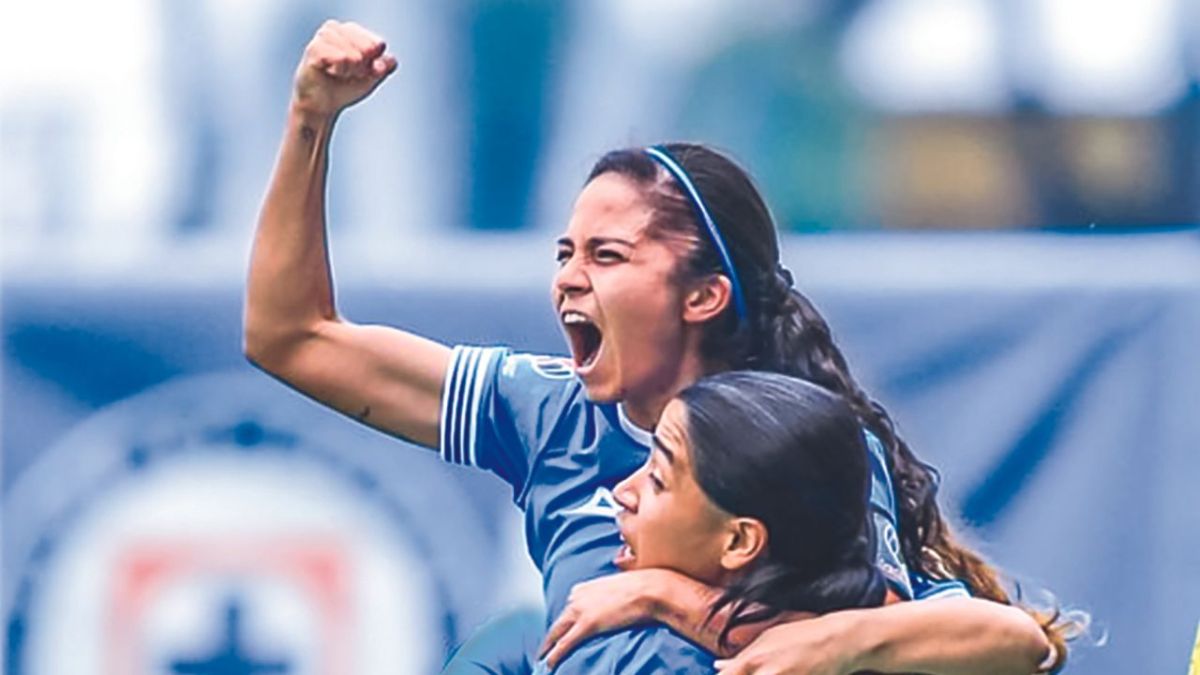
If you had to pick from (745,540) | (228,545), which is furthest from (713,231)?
(228,545)

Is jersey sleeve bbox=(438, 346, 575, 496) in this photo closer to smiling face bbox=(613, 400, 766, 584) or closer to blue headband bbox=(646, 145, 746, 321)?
blue headband bbox=(646, 145, 746, 321)

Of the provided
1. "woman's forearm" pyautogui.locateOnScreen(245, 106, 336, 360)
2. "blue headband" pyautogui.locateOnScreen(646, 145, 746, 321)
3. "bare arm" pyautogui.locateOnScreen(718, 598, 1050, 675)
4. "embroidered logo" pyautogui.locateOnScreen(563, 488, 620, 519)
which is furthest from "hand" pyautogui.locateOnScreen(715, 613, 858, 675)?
"woman's forearm" pyautogui.locateOnScreen(245, 106, 336, 360)

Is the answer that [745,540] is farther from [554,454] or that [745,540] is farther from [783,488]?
[554,454]

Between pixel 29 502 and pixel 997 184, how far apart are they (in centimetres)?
105

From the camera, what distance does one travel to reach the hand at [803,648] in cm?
204

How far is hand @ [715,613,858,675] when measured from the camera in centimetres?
204

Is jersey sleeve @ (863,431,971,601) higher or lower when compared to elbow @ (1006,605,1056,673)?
higher

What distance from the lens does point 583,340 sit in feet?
7.43

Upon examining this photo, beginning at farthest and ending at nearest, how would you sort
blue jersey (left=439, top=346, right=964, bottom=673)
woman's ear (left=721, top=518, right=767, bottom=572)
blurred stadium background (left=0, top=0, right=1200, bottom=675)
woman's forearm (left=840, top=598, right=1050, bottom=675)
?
blurred stadium background (left=0, top=0, right=1200, bottom=675) → blue jersey (left=439, top=346, right=964, bottom=673) → woman's forearm (left=840, top=598, right=1050, bottom=675) → woman's ear (left=721, top=518, right=767, bottom=572)

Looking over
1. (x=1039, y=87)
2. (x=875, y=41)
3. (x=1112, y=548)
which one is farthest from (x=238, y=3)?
(x=1112, y=548)

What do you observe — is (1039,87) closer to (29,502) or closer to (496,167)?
(496,167)

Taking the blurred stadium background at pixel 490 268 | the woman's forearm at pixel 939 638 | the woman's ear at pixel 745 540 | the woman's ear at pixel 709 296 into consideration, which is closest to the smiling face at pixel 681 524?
the woman's ear at pixel 745 540

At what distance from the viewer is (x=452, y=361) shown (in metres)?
2.32

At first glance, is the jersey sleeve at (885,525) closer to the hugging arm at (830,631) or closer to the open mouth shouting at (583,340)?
the hugging arm at (830,631)
